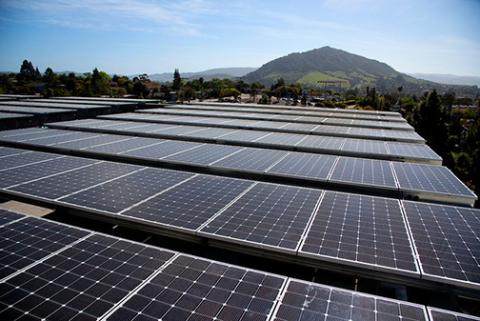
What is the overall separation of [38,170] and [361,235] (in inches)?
610

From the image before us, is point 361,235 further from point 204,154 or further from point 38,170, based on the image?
point 38,170

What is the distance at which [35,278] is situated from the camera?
686 centimetres

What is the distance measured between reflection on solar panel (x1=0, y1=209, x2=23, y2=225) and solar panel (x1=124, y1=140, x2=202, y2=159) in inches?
328

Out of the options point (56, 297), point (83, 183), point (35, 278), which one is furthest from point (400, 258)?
point (83, 183)

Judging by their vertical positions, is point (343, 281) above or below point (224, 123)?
below

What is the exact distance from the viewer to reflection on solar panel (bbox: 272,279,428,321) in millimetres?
5918

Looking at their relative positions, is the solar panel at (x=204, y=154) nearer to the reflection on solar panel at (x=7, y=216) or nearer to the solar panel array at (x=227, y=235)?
the solar panel array at (x=227, y=235)

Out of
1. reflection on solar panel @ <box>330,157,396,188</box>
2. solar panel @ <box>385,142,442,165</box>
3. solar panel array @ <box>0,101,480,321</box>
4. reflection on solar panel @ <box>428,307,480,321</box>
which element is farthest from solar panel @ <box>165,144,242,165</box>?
reflection on solar panel @ <box>428,307,480,321</box>

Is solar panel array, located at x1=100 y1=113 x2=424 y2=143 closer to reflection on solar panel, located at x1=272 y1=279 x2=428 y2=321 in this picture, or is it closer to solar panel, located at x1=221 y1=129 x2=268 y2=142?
solar panel, located at x1=221 y1=129 x2=268 y2=142

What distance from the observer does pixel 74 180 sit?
1350 centimetres

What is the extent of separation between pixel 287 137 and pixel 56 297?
70.9 ft

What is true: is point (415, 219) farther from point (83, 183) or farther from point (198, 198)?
point (83, 183)

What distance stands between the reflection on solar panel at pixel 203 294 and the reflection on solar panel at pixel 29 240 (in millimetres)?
3423

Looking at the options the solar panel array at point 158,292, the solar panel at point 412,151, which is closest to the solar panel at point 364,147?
the solar panel at point 412,151
